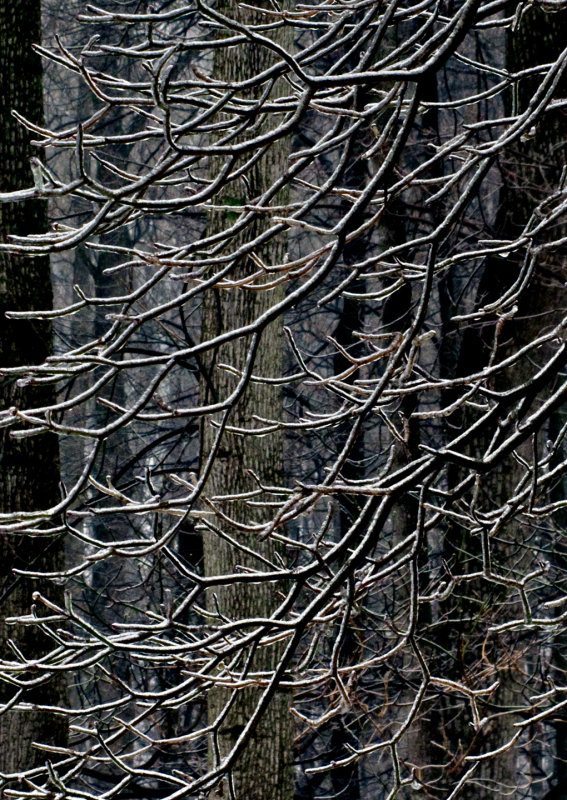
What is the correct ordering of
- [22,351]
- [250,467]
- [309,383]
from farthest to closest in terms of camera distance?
[250,467], [22,351], [309,383]

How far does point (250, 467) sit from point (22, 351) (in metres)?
1.31

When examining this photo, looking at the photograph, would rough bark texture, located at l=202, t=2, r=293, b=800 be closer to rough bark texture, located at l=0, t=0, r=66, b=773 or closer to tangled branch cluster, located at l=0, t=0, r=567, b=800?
tangled branch cluster, located at l=0, t=0, r=567, b=800

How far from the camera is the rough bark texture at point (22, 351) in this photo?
4910mm

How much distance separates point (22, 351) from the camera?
16.8 ft

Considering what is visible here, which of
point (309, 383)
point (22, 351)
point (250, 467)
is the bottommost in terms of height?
point (250, 467)

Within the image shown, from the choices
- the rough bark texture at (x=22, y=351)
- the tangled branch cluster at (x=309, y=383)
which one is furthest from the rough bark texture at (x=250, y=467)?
the rough bark texture at (x=22, y=351)

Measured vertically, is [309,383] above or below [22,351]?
above

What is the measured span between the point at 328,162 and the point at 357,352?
212 centimetres

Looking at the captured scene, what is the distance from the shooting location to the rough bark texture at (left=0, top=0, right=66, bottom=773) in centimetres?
491

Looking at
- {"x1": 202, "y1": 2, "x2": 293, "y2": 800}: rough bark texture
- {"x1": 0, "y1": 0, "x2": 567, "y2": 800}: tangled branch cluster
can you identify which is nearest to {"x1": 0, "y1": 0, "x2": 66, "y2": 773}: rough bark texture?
{"x1": 0, "y1": 0, "x2": 567, "y2": 800}: tangled branch cluster

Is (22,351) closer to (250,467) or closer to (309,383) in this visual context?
(250,467)

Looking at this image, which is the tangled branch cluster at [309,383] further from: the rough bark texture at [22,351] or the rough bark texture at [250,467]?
the rough bark texture at [22,351]

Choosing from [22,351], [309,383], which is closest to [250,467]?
[22,351]

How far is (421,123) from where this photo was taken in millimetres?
10352
